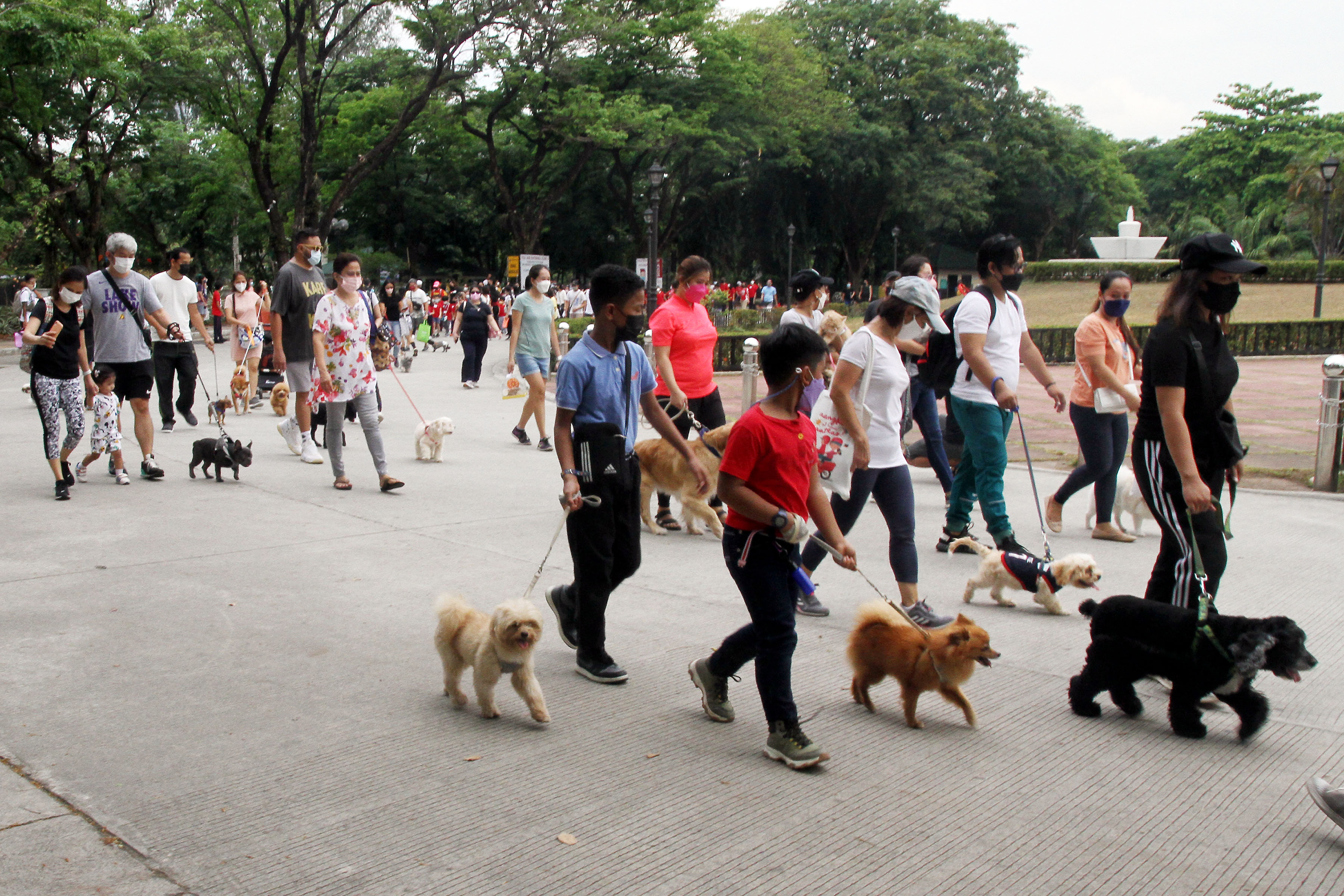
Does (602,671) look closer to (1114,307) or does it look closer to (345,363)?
(1114,307)

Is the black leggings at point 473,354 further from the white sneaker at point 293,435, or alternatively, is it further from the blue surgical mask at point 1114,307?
the blue surgical mask at point 1114,307

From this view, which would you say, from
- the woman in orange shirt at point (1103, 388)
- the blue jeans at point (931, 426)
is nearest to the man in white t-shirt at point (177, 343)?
the blue jeans at point (931, 426)

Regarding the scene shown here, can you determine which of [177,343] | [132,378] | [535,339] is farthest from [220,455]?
[535,339]

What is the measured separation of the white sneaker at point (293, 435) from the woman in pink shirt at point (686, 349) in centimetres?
443

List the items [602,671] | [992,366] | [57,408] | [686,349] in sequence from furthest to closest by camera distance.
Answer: [57,408] < [686,349] < [992,366] < [602,671]

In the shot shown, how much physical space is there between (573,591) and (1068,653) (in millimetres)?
2394

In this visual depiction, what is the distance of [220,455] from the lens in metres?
9.27

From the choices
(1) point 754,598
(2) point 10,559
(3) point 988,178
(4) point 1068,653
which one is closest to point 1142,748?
(4) point 1068,653

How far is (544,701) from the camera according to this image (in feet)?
14.4

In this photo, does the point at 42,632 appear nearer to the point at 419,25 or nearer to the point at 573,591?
the point at 573,591

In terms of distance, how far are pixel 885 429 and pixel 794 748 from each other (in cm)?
224

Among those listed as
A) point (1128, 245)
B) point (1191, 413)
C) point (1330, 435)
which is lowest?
point (1330, 435)

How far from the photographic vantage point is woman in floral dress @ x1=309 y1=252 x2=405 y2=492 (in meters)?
8.79

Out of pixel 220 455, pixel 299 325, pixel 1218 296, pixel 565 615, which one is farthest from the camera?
pixel 299 325
